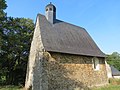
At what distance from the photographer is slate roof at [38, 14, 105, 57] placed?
13705 mm

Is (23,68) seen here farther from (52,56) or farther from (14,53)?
(52,56)

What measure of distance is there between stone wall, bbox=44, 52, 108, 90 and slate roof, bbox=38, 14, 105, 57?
624 millimetres

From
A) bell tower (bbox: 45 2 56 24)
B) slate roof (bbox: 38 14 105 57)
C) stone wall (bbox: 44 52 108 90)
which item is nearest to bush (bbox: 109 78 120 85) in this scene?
stone wall (bbox: 44 52 108 90)

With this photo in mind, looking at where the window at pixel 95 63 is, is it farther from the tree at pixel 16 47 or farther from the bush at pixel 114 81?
the tree at pixel 16 47

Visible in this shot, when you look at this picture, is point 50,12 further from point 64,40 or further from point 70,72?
point 70,72

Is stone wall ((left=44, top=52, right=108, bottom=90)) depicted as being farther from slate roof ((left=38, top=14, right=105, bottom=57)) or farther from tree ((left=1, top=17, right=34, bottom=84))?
tree ((left=1, top=17, right=34, bottom=84))

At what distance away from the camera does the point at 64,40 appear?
603 inches

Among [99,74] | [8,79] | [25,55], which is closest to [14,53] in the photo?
[25,55]

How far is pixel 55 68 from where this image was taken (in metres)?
12.8

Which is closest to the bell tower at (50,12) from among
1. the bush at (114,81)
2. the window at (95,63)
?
the window at (95,63)

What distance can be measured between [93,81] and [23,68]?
11.8 m

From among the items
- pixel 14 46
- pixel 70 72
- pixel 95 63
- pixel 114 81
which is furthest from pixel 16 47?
pixel 114 81

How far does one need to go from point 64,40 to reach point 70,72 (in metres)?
3.40

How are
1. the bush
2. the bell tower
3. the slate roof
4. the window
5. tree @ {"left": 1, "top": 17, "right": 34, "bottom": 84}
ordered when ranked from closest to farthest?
the slate roof → the bell tower → the window → the bush → tree @ {"left": 1, "top": 17, "right": 34, "bottom": 84}
